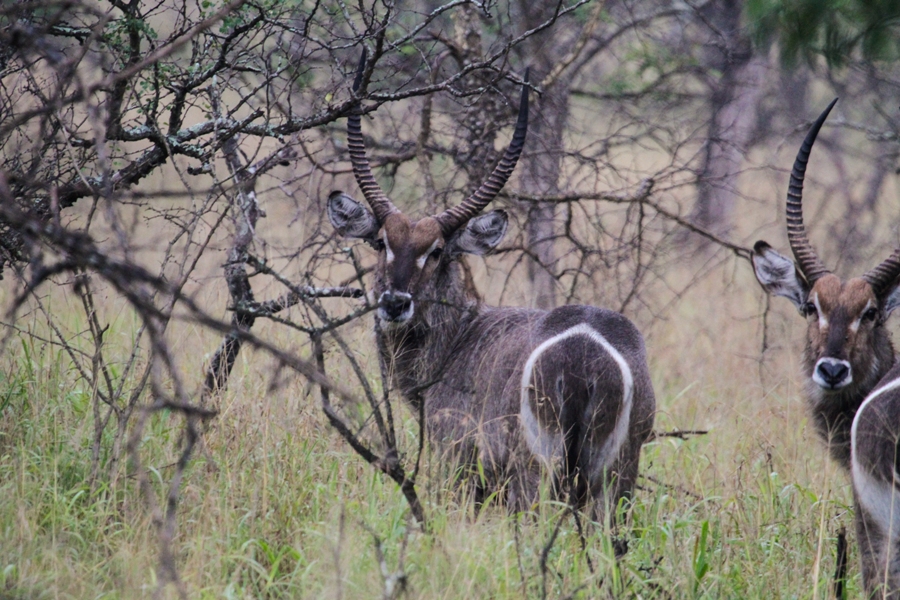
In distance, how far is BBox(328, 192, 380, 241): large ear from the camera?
5.21 meters

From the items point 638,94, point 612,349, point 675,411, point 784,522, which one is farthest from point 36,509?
point 638,94

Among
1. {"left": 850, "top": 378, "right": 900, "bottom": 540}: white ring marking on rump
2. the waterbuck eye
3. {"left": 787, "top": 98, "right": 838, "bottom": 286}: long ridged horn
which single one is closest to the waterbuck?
{"left": 850, "top": 378, "right": 900, "bottom": 540}: white ring marking on rump

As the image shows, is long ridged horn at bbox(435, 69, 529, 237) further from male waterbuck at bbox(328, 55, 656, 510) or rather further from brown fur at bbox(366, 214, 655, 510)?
brown fur at bbox(366, 214, 655, 510)

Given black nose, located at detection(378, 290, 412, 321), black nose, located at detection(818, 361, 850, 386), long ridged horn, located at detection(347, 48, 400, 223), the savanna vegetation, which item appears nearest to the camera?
the savanna vegetation

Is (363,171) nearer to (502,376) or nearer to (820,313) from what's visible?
(502,376)

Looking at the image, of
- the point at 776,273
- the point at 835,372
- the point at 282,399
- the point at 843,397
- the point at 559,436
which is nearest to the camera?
the point at 559,436

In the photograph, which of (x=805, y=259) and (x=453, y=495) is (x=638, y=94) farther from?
(x=453, y=495)

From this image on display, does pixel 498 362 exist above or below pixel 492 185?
below

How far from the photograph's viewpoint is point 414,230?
16.1 feet

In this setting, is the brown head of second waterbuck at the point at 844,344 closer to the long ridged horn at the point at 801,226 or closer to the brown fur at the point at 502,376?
the long ridged horn at the point at 801,226

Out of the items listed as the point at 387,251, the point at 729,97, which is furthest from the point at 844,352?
the point at 729,97

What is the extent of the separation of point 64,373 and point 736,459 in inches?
134

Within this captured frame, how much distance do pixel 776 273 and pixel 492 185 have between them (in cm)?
168

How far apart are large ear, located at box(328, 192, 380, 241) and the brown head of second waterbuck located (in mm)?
2328
